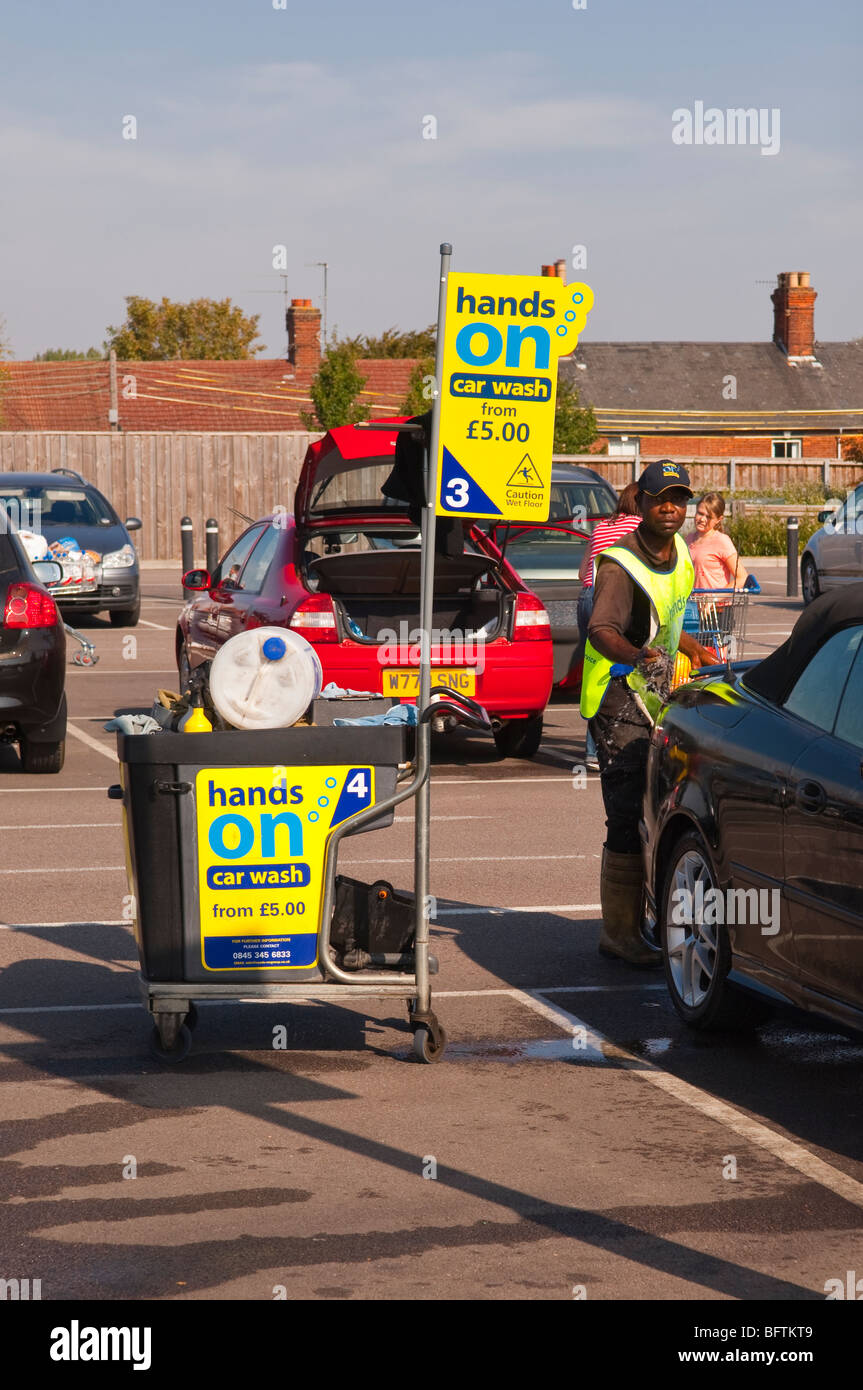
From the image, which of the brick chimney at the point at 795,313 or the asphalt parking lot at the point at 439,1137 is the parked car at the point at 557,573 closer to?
the asphalt parking lot at the point at 439,1137

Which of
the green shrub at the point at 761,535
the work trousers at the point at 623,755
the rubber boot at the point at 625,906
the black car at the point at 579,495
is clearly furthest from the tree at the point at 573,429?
the rubber boot at the point at 625,906

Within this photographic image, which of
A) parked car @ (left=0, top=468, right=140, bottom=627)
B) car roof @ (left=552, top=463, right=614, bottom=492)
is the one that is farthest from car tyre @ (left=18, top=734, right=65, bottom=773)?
parked car @ (left=0, top=468, right=140, bottom=627)

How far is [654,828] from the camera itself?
7.13 m

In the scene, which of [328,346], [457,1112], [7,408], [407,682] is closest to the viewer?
[457,1112]

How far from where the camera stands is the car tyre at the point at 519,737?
1326cm

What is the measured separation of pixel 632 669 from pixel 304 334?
5541 cm

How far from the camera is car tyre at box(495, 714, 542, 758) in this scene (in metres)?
13.3

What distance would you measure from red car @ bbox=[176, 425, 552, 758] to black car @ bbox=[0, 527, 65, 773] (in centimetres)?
134

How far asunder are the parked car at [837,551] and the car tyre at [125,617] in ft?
27.6

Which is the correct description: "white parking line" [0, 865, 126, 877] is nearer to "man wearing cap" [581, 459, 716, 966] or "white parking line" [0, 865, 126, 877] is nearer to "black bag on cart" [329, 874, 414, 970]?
"man wearing cap" [581, 459, 716, 966]

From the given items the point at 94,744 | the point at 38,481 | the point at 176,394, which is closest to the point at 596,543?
the point at 94,744

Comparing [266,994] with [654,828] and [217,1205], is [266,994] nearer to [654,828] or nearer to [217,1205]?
[217,1205]
